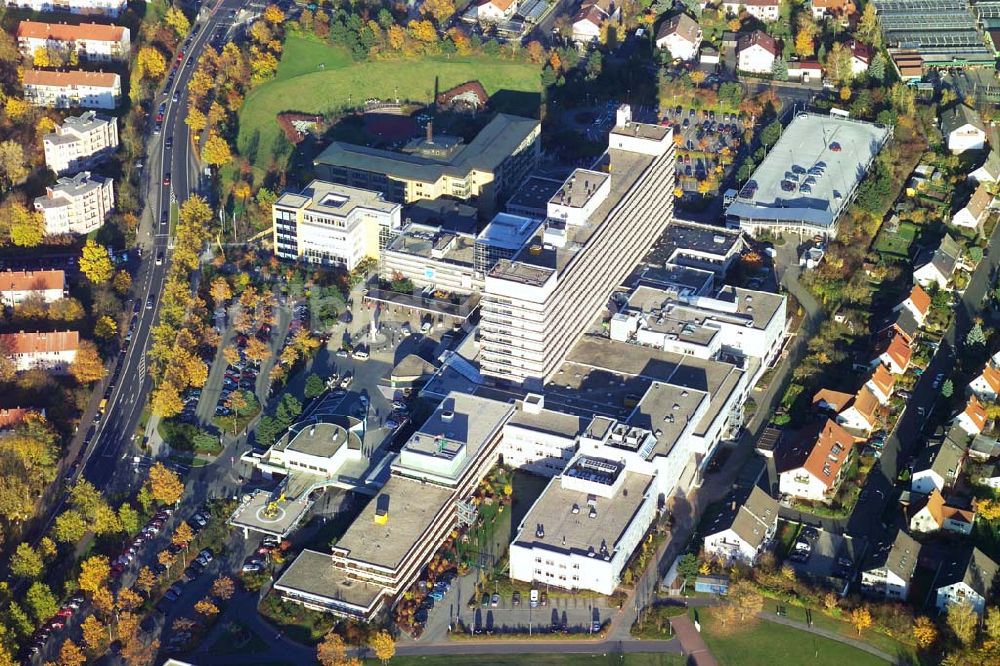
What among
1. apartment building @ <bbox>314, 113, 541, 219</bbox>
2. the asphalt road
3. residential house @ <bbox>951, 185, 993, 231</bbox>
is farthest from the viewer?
apartment building @ <bbox>314, 113, 541, 219</bbox>

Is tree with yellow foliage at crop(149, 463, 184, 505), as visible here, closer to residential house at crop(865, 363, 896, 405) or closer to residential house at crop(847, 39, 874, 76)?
residential house at crop(865, 363, 896, 405)

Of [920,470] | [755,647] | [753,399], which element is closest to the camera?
[755,647]

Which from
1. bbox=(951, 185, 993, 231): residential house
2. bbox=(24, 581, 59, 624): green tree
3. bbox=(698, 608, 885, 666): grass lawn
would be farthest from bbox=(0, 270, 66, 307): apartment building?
bbox=(951, 185, 993, 231): residential house

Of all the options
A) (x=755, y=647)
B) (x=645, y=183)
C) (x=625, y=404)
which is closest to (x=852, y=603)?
(x=755, y=647)

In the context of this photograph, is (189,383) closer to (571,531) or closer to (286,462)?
(286,462)

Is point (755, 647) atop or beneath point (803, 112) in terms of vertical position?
beneath

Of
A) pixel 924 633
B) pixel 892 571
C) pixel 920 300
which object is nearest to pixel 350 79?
pixel 920 300

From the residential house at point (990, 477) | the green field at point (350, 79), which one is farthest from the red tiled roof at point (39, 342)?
the residential house at point (990, 477)
